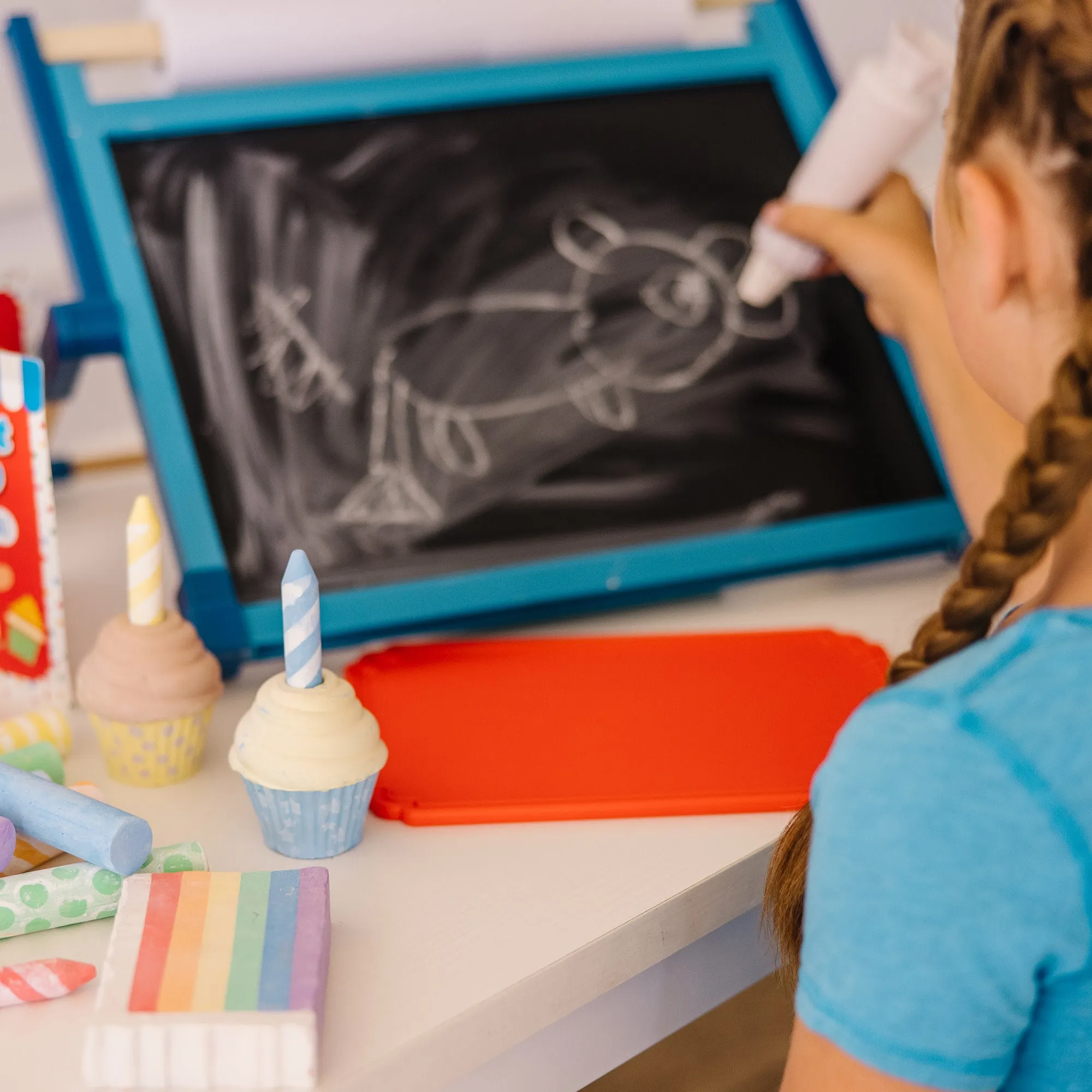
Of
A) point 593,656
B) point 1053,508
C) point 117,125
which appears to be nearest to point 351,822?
point 593,656

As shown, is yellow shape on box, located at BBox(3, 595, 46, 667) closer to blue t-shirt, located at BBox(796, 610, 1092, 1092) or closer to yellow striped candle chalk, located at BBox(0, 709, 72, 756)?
yellow striped candle chalk, located at BBox(0, 709, 72, 756)

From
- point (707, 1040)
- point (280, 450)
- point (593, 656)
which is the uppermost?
point (280, 450)

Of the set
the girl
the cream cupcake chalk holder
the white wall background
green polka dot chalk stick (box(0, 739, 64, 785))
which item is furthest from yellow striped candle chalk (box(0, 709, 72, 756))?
the white wall background

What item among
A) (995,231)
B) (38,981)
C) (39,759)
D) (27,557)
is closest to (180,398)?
(27,557)

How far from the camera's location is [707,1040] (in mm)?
859

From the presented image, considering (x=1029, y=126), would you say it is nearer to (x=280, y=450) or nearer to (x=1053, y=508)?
(x=1053, y=508)

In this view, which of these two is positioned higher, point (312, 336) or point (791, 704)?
point (312, 336)

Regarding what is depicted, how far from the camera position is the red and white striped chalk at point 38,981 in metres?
0.48

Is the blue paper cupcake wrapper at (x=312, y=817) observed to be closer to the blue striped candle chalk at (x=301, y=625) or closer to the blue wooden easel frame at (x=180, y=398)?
the blue striped candle chalk at (x=301, y=625)

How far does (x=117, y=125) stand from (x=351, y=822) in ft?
1.54

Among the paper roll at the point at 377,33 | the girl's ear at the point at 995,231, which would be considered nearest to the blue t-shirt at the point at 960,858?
the girl's ear at the point at 995,231

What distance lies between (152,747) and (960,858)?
1.27 ft

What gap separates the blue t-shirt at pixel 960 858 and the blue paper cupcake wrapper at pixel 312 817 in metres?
0.23

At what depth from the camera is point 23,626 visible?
0.69m
